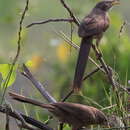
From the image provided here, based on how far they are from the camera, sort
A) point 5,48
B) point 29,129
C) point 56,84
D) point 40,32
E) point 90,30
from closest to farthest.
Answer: point 29,129 < point 90,30 < point 56,84 < point 5,48 < point 40,32

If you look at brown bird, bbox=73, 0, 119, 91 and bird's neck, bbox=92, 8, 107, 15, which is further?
bird's neck, bbox=92, 8, 107, 15

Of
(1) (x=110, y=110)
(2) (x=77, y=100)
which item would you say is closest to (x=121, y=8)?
(2) (x=77, y=100)

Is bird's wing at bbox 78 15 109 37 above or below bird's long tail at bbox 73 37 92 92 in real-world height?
above

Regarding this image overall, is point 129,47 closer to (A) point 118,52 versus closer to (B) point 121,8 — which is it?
(A) point 118,52

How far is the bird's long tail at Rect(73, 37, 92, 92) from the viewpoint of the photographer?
237cm

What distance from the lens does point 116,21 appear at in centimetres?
543

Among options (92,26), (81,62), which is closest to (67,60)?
(92,26)

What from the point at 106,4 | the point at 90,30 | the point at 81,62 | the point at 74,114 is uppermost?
the point at 106,4

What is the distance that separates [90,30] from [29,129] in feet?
1.72

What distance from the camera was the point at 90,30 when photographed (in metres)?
2.82

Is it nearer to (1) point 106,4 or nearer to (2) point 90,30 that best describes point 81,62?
(2) point 90,30

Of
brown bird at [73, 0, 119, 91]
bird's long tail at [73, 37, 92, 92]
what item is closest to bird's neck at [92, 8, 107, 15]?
brown bird at [73, 0, 119, 91]

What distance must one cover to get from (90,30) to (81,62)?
0.93ft

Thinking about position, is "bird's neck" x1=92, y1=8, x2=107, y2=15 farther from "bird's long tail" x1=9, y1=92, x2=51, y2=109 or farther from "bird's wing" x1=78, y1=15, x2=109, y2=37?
"bird's long tail" x1=9, y1=92, x2=51, y2=109
